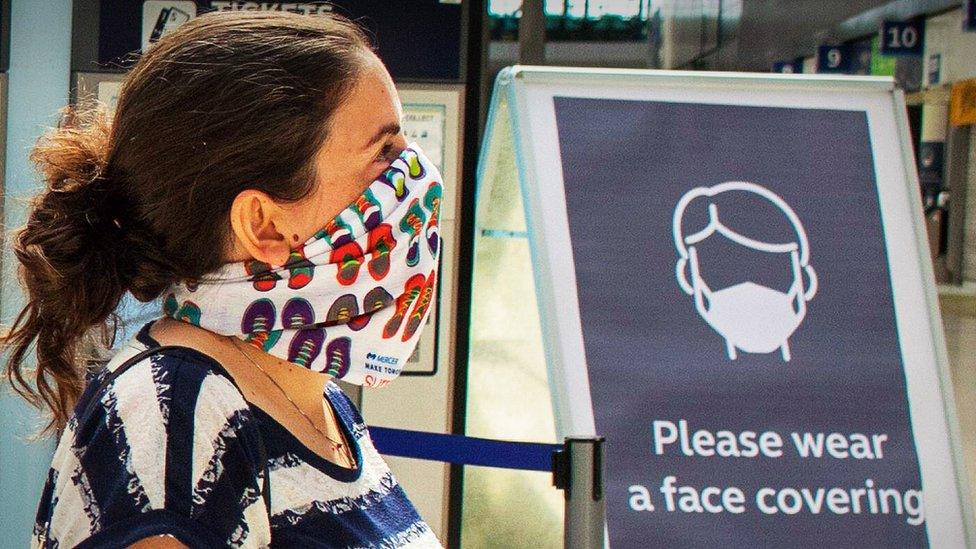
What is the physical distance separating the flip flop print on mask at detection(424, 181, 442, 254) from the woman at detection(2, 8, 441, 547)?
34 millimetres

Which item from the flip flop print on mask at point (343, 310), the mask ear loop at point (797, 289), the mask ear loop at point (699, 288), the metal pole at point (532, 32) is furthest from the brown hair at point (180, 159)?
the metal pole at point (532, 32)

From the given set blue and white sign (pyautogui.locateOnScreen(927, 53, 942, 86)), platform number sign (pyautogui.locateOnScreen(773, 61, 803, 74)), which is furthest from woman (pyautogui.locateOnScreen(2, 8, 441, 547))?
platform number sign (pyautogui.locateOnScreen(773, 61, 803, 74))

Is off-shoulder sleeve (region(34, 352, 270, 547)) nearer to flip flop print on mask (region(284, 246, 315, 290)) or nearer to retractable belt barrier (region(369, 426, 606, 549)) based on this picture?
flip flop print on mask (region(284, 246, 315, 290))

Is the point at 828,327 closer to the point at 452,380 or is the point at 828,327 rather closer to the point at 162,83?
the point at 452,380

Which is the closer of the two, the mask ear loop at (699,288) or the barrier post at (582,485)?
the barrier post at (582,485)

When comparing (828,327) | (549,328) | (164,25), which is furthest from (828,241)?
(164,25)

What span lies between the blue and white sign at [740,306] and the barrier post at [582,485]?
66 centimetres

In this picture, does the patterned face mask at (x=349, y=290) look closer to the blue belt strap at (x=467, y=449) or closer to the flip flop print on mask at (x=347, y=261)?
the flip flop print on mask at (x=347, y=261)

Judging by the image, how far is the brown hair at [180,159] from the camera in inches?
38.2

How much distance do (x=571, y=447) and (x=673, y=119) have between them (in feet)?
3.72

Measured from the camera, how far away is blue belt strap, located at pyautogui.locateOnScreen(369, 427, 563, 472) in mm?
1826

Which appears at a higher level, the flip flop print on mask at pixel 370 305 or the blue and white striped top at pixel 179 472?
the flip flop print on mask at pixel 370 305

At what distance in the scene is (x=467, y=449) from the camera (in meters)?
1.83

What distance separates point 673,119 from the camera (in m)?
2.66
